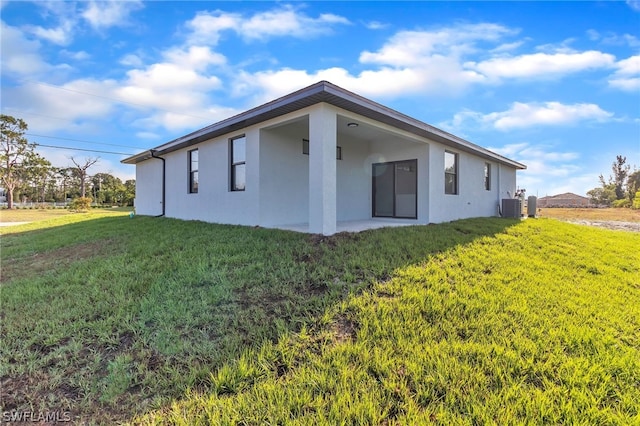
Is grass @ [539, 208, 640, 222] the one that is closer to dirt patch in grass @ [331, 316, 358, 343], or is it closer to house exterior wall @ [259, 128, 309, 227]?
house exterior wall @ [259, 128, 309, 227]

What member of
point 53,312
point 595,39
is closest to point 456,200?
point 595,39

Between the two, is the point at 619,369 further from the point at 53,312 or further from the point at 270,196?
the point at 270,196

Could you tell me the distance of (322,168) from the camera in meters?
5.90

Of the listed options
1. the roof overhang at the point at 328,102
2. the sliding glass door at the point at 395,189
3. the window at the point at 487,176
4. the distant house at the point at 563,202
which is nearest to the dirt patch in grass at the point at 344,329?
the roof overhang at the point at 328,102

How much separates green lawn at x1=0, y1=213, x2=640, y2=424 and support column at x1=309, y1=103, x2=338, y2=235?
2.76 feet

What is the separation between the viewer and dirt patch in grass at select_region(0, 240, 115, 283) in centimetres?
539

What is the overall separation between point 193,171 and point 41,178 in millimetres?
36572

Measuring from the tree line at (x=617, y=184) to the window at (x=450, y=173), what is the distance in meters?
36.4

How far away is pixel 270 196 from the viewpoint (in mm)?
7562

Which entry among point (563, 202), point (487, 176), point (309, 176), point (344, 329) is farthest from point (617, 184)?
point (344, 329)

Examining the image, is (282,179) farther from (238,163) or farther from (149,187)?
(149,187)

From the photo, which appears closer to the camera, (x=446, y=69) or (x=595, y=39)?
(x=595, y=39)

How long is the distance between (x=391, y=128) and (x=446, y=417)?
6.91 m

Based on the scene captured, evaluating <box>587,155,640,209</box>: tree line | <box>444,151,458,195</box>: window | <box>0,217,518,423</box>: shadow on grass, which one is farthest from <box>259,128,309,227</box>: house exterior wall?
<box>587,155,640,209</box>: tree line
